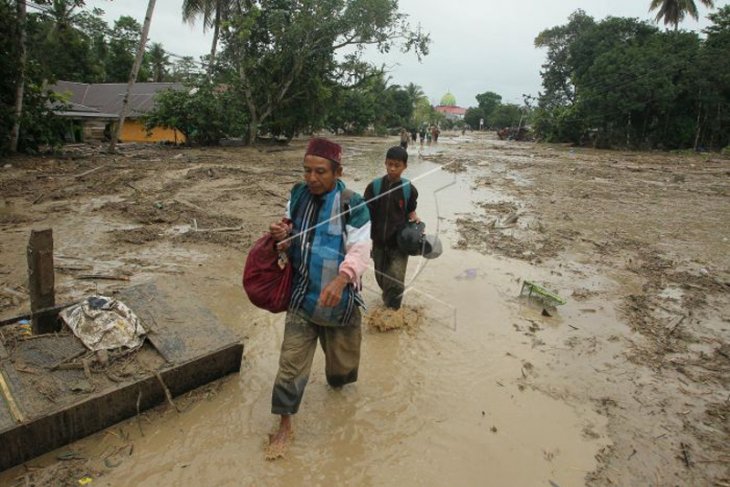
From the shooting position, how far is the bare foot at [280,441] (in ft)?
8.38

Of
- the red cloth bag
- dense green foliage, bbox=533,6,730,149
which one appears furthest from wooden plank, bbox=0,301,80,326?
dense green foliage, bbox=533,6,730,149

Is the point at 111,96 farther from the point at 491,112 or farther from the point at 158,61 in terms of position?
the point at 491,112

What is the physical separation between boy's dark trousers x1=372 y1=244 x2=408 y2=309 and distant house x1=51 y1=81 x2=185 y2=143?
22.6 m

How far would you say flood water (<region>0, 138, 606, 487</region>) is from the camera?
8.18 feet

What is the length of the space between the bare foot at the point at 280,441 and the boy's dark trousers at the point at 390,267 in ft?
6.18

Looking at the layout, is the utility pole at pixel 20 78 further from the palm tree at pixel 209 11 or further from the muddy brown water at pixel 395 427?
the muddy brown water at pixel 395 427

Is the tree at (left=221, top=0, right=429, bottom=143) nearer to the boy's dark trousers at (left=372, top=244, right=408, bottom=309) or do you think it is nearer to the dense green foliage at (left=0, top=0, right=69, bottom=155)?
the dense green foliage at (left=0, top=0, right=69, bottom=155)

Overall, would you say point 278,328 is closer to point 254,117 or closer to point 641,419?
point 641,419

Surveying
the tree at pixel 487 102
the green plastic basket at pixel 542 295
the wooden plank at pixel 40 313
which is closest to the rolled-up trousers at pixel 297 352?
the wooden plank at pixel 40 313

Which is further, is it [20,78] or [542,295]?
[20,78]

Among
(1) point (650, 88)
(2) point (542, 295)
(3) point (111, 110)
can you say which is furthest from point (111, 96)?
(1) point (650, 88)

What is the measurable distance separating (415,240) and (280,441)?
1955 millimetres

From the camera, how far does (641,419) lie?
3.08m

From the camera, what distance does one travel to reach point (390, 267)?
4172 mm
